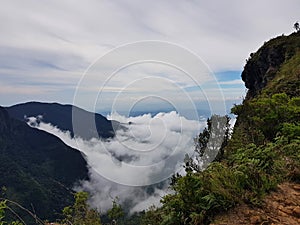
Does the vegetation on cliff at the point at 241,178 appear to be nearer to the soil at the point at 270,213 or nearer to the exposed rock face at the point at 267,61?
the soil at the point at 270,213

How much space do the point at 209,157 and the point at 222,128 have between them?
1892 mm

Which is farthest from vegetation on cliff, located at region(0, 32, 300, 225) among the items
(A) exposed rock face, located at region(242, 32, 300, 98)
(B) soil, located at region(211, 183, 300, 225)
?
(A) exposed rock face, located at region(242, 32, 300, 98)

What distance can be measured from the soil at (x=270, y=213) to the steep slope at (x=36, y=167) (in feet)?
247

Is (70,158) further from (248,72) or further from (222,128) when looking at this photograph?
(222,128)

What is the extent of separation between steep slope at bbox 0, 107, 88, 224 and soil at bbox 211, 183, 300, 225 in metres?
75.4

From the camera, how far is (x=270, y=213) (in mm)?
4082

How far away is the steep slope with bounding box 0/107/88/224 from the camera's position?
90.6 metres

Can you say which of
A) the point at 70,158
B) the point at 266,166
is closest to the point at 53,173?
the point at 70,158

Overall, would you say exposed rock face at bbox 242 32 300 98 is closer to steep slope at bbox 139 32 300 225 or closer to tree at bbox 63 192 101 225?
steep slope at bbox 139 32 300 225

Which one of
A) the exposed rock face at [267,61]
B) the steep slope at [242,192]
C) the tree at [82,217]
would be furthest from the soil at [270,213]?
the exposed rock face at [267,61]

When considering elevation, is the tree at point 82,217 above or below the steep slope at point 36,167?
above

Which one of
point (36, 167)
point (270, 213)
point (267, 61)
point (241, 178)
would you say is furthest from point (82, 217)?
point (36, 167)

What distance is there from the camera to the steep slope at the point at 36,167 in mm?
90625

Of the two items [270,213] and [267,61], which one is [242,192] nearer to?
[270,213]
